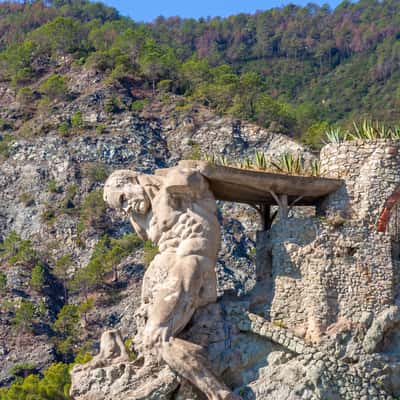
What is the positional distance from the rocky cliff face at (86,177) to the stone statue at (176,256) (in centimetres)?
3398

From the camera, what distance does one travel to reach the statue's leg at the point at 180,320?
22.6 m

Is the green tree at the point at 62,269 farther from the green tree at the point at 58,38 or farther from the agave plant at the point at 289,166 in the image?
the agave plant at the point at 289,166

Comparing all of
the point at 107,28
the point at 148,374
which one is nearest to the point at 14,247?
the point at 107,28

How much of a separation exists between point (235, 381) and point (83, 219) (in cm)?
4847

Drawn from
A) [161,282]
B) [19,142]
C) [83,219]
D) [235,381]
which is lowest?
[235,381]

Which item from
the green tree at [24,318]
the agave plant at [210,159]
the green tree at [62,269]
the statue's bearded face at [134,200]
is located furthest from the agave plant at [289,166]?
the green tree at [62,269]

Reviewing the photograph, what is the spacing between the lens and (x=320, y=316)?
77.8 feet

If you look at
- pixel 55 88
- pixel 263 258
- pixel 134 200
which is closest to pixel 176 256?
pixel 134 200

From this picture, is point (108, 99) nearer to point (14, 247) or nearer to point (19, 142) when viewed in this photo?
point (19, 142)

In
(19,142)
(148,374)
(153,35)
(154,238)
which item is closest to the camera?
(148,374)

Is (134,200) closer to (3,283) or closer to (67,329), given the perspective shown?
(67,329)

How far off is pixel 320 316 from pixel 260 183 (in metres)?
3.36

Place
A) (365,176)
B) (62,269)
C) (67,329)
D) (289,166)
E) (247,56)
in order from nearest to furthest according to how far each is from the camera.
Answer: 1. (365,176)
2. (289,166)
3. (67,329)
4. (62,269)
5. (247,56)

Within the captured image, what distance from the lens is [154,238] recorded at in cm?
2472
